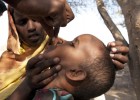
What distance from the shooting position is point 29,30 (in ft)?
7.26

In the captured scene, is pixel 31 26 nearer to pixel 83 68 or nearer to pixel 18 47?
pixel 18 47

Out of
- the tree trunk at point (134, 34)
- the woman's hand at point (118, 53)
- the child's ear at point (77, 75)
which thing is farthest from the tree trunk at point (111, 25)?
the child's ear at point (77, 75)

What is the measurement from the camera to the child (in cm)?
141

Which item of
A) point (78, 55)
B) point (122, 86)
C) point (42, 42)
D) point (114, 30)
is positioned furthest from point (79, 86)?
point (122, 86)

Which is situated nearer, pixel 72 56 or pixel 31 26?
pixel 72 56

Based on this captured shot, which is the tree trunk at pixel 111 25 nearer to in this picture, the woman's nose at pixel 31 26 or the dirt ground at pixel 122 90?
the woman's nose at pixel 31 26

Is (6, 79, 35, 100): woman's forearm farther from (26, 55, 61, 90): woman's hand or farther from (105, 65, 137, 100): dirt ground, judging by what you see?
(105, 65, 137, 100): dirt ground

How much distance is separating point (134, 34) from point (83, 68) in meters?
1.51

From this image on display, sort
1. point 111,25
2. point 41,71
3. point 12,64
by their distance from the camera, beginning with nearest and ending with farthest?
point 41,71, point 12,64, point 111,25

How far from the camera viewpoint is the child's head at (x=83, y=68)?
1.41 meters

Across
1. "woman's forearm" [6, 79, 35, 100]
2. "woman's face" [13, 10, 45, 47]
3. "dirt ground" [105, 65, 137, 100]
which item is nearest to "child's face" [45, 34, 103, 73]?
"woman's forearm" [6, 79, 35, 100]

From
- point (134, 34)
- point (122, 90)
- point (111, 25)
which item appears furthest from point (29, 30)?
point (122, 90)

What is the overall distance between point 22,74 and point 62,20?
88cm

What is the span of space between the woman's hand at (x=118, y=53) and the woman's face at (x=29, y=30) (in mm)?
829
